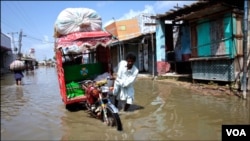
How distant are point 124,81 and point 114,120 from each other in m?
1.65

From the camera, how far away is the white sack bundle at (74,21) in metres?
9.43

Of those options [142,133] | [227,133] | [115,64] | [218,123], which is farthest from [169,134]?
[115,64]

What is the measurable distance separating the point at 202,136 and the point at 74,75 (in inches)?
208

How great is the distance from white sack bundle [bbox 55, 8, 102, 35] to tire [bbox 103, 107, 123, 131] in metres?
4.06

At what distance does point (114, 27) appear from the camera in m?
28.2

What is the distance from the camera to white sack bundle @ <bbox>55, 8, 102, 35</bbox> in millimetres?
9430

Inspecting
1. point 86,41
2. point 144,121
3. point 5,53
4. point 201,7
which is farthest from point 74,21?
point 5,53

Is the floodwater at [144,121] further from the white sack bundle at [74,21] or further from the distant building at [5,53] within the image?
the distant building at [5,53]

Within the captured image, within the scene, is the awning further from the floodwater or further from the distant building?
the distant building

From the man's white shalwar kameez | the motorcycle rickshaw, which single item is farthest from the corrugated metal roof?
the man's white shalwar kameez

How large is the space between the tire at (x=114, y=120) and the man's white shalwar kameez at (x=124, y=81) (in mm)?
1334

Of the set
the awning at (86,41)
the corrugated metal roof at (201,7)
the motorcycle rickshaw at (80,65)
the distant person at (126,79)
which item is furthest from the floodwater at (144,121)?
the corrugated metal roof at (201,7)

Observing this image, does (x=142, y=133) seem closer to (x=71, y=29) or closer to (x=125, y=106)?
(x=125, y=106)

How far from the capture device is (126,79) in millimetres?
7633
